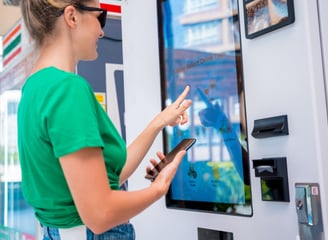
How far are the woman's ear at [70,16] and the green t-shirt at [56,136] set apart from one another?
16 cm

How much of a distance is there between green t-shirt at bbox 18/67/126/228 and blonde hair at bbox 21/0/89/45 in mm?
153

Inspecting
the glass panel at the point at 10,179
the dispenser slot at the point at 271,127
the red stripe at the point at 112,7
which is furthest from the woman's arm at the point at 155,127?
the glass panel at the point at 10,179

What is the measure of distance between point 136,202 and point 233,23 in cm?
76

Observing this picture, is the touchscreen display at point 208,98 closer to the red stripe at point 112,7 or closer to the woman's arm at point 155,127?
the woman's arm at point 155,127

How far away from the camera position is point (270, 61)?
1274mm

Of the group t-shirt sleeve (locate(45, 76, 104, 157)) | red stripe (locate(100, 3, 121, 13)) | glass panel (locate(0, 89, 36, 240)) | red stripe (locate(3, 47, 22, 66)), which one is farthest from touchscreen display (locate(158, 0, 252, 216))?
glass panel (locate(0, 89, 36, 240))

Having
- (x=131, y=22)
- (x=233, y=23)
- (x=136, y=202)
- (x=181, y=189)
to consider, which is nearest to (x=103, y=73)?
(x=131, y=22)

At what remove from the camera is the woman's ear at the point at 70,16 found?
3.61ft

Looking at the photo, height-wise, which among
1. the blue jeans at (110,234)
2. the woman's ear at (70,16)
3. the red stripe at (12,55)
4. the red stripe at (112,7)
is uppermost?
the red stripe at (112,7)

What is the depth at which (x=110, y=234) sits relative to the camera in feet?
3.57

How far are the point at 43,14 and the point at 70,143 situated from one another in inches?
16.3

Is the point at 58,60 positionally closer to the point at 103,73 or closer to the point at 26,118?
the point at 26,118

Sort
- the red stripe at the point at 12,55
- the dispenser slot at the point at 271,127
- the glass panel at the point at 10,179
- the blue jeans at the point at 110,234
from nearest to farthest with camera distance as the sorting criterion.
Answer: the blue jeans at the point at 110,234 → the dispenser slot at the point at 271,127 → the red stripe at the point at 12,55 → the glass panel at the point at 10,179

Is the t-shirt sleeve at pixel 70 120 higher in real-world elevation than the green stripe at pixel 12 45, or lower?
lower
